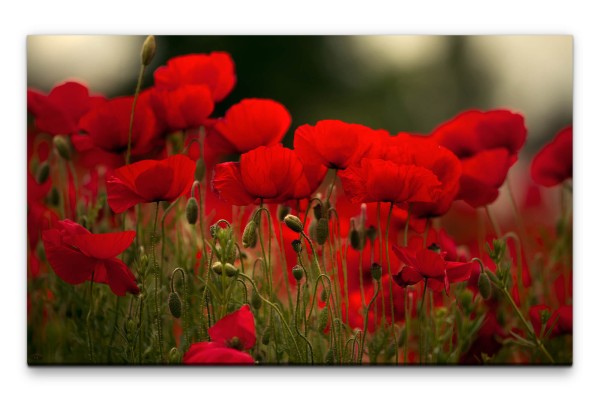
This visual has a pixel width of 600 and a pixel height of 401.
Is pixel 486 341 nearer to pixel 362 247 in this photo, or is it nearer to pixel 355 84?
pixel 362 247

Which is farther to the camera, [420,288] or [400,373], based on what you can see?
[400,373]

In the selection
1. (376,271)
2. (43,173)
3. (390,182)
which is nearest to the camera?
(390,182)

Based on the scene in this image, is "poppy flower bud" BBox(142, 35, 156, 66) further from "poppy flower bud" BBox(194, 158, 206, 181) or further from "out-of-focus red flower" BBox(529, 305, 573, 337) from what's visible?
"out-of-focus red flower" BBox(529, 305, 573, 337)

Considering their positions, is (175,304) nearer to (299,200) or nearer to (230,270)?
→ (230,270)

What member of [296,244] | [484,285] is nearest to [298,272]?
[296,244]

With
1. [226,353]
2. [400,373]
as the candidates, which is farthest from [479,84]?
[226,353]

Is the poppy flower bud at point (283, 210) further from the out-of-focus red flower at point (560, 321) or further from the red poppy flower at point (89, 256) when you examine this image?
the out-of-focus red flower at point (560, 321)

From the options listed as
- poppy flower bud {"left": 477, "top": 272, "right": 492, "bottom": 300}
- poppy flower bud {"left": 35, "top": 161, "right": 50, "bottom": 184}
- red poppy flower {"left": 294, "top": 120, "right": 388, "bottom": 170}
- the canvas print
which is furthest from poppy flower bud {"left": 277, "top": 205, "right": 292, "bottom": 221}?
poppy flower bud {"left": 35, "top": 161, "right": 50, "bottom": 184}

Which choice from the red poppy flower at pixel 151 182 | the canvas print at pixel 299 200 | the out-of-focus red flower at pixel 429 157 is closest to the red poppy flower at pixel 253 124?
the canvas print at pixel 299 200
